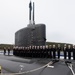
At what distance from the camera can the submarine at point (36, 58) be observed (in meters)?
7.43

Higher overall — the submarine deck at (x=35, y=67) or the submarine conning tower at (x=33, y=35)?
the submarine conning tower at (x=33, y=35)

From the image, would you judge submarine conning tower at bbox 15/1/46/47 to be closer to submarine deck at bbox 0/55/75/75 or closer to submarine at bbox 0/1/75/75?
submarine at bbox 0/1/75/75

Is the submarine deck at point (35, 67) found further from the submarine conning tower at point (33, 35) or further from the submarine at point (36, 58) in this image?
the submarine conning tower at point (33, 35)

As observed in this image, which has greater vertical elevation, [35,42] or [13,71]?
[35,42]

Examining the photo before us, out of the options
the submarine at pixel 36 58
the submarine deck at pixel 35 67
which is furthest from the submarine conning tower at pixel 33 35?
the submarine deck at pixel 35 67

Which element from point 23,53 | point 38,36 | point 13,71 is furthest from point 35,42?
point 13,71

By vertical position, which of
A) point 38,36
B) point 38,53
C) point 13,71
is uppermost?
point 38,36

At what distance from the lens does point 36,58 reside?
9414 millimetres

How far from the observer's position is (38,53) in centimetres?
1015

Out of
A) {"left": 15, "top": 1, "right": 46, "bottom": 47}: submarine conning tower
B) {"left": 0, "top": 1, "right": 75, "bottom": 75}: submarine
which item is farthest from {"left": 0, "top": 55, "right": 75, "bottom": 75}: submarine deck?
{"left": 15, "top": 1, "right": 46, "bottom": 47}: submarine conning tower

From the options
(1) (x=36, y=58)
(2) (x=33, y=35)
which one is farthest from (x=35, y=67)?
(2) (x=33, y=35)

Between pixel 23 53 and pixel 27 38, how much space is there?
37.6 inches

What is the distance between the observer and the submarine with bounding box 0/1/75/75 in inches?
292

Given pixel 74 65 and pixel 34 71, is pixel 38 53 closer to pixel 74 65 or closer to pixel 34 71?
pixel 34 71
